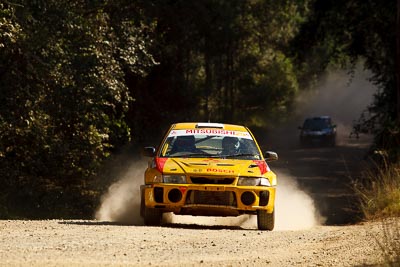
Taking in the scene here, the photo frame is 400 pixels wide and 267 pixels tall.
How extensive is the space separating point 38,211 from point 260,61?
43.7m

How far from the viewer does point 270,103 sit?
7175 cm

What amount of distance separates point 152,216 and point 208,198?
0.95m

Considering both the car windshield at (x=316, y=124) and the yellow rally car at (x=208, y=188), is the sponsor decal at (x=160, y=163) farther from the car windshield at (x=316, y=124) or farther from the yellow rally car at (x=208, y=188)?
the car windshield at (x=316, y=124)

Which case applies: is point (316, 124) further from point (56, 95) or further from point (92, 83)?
point (56, 95)

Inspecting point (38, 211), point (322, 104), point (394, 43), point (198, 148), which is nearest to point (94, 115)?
point (38, 211)

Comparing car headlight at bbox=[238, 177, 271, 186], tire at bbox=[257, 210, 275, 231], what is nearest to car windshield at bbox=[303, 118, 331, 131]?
tire at bbox=[257, 210, 275, 231]

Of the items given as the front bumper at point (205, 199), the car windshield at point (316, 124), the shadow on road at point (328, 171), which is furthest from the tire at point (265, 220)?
the car windshield at point (316, 124)

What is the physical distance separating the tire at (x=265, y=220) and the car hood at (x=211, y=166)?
0.59 m

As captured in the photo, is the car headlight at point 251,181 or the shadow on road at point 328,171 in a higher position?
the car headlight at point 251,181

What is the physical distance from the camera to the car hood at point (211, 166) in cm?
1636

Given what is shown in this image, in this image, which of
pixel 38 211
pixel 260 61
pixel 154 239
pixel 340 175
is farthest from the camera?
pixel 260 61

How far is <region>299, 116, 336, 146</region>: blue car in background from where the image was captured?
193 feet

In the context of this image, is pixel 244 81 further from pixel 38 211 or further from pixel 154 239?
pixel 154 239

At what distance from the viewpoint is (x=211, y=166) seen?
16500mm
